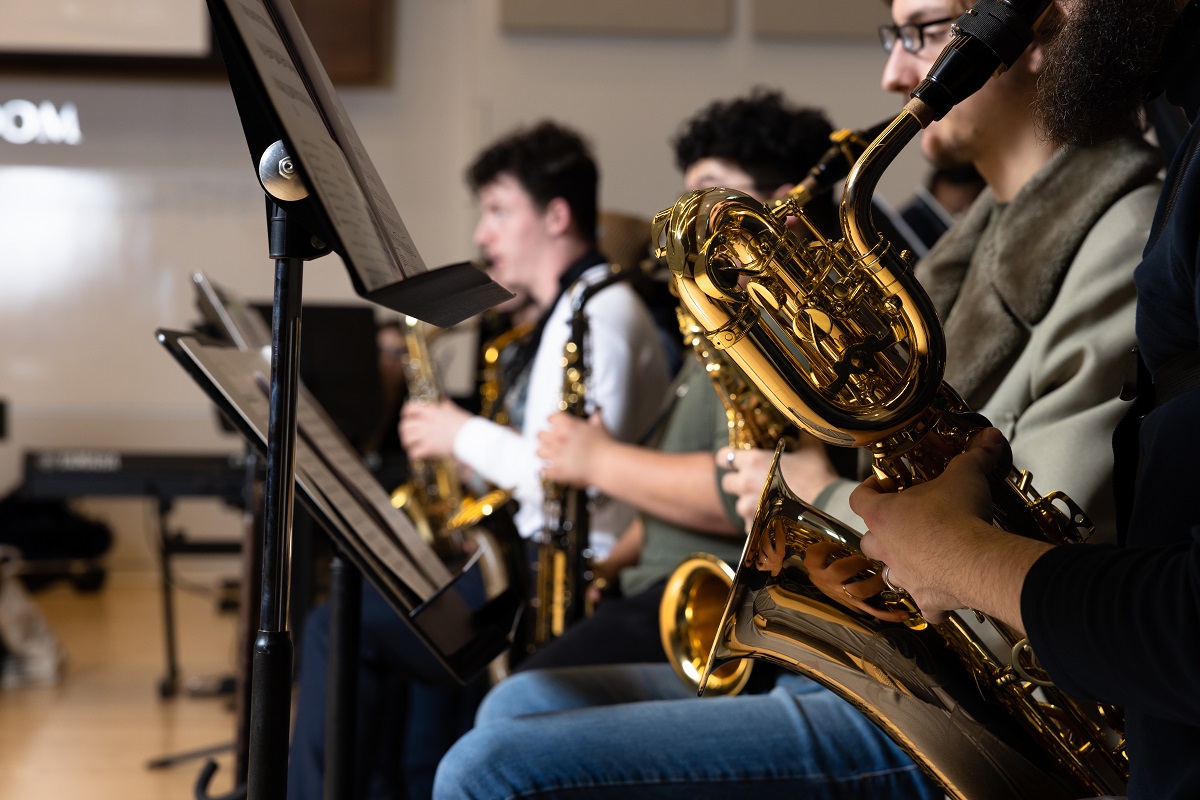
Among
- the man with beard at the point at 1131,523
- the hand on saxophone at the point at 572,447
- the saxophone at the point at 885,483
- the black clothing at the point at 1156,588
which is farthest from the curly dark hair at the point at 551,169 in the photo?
the black clothing at the point at 1156,588

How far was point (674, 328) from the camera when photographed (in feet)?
9.66

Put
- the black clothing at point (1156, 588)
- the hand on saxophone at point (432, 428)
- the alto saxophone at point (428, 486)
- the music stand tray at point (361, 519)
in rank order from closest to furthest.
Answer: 1. the black clothing at point (1156, 588)
2. the music stand tray at point (361, 519)
3. the hand on saxophone at point (432, 428)
4. the alto saxophone at point (428, 486)

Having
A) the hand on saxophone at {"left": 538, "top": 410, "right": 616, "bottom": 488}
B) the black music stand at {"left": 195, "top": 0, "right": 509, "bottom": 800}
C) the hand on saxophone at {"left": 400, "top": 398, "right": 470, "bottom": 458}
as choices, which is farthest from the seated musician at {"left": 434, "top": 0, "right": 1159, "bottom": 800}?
the hand on saxophone at {"left": 400, "top": 398, "right": 470, "bottom": 458}

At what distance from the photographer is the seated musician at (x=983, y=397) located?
130 cm

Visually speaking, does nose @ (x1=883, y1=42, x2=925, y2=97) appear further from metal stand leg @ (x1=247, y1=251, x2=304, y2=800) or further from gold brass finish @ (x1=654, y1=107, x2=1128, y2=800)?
metal stand leg @ (x1=247, y1=251, x2=304, y2=800)

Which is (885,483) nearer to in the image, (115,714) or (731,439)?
(731,439)

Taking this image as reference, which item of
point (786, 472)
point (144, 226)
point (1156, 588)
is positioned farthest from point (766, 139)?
point (144, 226)

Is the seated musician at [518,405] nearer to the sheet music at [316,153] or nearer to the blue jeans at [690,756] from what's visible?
the blue jeans at [690,756]

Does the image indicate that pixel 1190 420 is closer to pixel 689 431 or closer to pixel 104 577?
pixel 689 431

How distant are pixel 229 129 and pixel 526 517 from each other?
342cm

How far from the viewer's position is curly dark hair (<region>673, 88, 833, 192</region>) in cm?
220

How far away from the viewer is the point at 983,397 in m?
1.46

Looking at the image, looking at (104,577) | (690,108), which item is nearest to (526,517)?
(690,108)

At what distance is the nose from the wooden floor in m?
2.27
